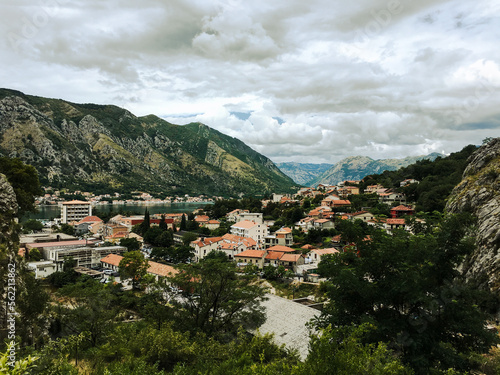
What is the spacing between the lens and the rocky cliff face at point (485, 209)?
1551 cm

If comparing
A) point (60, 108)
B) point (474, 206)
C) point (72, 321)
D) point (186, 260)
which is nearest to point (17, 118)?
point (60, 108)

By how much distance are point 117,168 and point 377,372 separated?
537 feet

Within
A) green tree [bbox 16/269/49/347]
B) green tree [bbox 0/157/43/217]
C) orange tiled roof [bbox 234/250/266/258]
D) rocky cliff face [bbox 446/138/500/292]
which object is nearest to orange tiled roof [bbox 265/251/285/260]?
orange tiled roof [bbox 234/250/266/258]

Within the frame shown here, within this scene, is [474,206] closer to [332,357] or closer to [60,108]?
[332,357]

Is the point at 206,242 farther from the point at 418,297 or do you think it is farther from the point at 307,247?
the point at 418,297

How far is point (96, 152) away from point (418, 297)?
171 metres

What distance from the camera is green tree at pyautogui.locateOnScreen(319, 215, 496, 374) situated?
6938mm

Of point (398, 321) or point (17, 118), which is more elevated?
point (17, 118)

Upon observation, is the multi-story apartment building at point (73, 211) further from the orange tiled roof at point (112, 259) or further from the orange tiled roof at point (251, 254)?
the orange tiled roof at point (251, 254)

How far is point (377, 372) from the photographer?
14.0 ft

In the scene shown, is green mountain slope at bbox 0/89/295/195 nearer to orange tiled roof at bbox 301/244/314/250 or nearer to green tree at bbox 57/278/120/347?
orange tiled roof at bbox 301/244/314/250

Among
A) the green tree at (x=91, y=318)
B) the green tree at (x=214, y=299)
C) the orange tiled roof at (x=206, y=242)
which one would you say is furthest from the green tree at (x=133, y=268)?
the green tree at (x=214, y=299)

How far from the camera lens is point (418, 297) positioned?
672 centimetres

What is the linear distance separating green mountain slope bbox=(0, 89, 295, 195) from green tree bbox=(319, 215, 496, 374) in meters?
143
